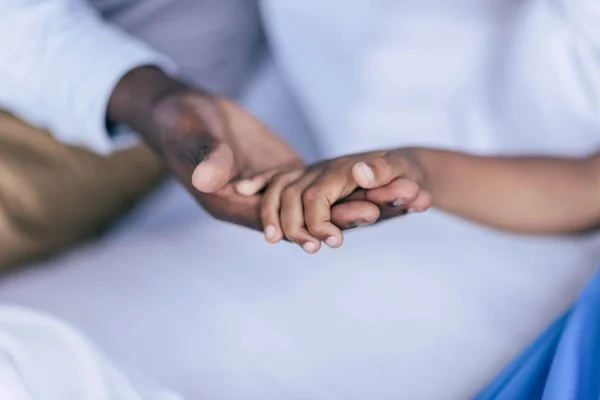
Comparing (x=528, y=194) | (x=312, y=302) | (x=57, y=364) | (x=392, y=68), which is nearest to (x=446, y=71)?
(x=392, y=68)

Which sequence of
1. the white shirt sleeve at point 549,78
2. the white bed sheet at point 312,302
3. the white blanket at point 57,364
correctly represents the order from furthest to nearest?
the white shirt sleeve at point 549,78, the white bed sheet at point 312,302, the white blanket at point 57,364

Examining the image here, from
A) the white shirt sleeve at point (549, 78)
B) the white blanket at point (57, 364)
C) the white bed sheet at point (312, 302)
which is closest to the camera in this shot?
the white blanket at point (57, 364)

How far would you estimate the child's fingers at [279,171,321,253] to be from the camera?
446 millimetres

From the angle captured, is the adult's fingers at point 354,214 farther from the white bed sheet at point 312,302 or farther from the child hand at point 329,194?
the white bed sheet at point 312,302

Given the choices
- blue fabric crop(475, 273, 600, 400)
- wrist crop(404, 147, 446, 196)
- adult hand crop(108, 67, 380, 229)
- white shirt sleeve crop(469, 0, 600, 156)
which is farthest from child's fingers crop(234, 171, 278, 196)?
white shirt sleeve crop(469, 0, 600, 156)

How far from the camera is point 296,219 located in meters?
0.45

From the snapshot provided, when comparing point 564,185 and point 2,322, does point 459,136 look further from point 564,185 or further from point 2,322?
point 2,322

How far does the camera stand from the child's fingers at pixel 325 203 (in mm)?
435

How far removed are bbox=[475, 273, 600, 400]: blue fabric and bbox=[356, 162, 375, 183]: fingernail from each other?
7.3 inches

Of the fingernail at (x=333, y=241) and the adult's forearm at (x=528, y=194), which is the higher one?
the fingernail at (x=333, y=241)

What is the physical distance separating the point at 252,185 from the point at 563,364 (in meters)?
0.25

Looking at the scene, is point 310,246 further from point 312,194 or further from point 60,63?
point 60,63

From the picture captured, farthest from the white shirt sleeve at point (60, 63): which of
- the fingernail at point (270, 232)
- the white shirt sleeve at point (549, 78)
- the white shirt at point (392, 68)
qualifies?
the white shirt sleeve at point (549, 78)

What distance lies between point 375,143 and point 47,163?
1.16 feet
